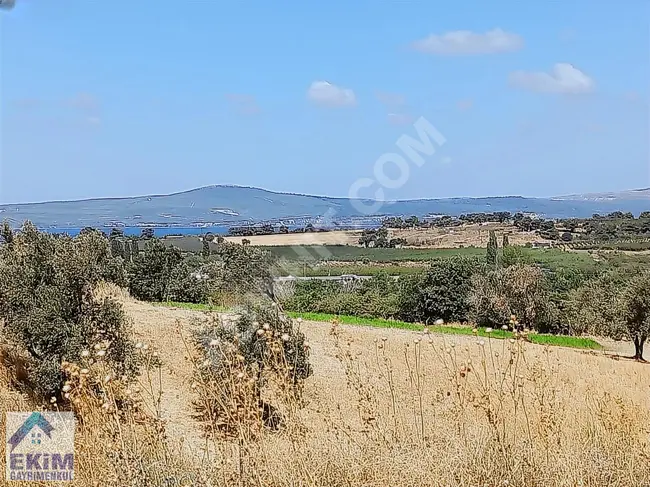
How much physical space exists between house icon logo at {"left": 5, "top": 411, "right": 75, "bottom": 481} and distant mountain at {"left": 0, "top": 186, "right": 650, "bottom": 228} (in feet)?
63.5

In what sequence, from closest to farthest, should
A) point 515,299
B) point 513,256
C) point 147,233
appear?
point 147,233 < point 515,299 < point 513,256

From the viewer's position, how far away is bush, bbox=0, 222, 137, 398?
7176 mm

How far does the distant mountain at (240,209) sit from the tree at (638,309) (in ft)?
30.5

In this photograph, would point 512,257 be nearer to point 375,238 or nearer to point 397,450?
point 375,238

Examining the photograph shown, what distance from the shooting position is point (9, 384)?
7207 millimetres

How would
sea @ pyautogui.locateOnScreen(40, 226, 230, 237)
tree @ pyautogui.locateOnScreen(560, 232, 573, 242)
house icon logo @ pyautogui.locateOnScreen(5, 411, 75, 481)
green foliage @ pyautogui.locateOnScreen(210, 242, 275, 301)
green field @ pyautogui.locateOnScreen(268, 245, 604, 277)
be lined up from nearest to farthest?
house icon logo @ pyautogui.locateOnScreen(5, 411, 75, 481) < green foliage @ pyautogui.locateOnScreen(210, 242, 275, 301) < sea @ pyautogui.locateOnScreen(40, 226, 230, 237) < green field @ pyautogui.locateOnScreen(268, 245, 604, 277) < tree @ pyautogui.locateOnScreen(560, 232, 573, 242)

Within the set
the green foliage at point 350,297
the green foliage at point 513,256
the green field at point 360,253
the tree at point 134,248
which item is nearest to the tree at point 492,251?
the green foliage at point 513,256

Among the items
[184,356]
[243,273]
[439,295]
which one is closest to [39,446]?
[184,356]

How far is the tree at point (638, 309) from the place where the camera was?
20328 millimetres

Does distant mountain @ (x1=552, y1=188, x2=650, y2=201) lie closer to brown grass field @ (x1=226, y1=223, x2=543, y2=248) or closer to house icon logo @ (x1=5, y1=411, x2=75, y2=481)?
brown grass field @ (x1=226, y1=223, x2=543, y2=248)

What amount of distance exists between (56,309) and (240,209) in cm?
3051

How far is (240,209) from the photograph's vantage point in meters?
37.7

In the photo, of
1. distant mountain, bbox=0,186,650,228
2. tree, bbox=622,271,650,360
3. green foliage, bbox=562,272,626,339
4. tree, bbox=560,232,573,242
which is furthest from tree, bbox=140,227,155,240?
tree, bbox=560,232,573,242

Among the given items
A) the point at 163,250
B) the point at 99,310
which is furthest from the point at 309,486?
the point at 163,250
